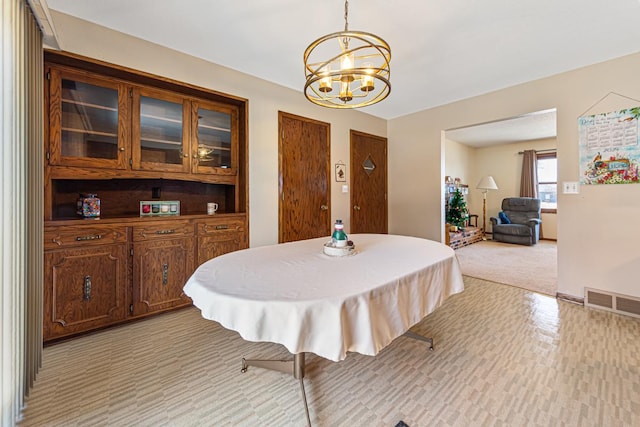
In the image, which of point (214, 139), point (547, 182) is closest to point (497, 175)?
point (547, 182)

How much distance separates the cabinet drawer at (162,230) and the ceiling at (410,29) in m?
1.64

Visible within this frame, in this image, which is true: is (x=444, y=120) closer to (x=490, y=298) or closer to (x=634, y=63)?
(x=634, y=63)

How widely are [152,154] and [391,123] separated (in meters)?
3.64

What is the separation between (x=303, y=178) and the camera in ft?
11.5

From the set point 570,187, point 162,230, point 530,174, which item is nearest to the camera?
point 162,230

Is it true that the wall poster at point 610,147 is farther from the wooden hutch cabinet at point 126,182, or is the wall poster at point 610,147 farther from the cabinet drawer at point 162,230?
the cabinet drawer at point 162,230

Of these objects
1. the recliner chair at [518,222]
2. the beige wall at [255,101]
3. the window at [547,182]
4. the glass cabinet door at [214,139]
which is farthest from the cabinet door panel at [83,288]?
the window at [547,182]

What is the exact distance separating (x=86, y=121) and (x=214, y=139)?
105cm

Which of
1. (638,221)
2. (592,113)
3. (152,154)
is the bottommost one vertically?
(638,221)

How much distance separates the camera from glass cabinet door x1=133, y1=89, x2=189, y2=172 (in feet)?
7.81

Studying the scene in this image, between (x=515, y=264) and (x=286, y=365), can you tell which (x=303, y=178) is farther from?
(x=515, y=264)

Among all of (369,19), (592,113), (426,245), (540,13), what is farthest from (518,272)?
(369,19)

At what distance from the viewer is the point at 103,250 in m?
2.14

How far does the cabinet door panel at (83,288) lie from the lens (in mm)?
1951
